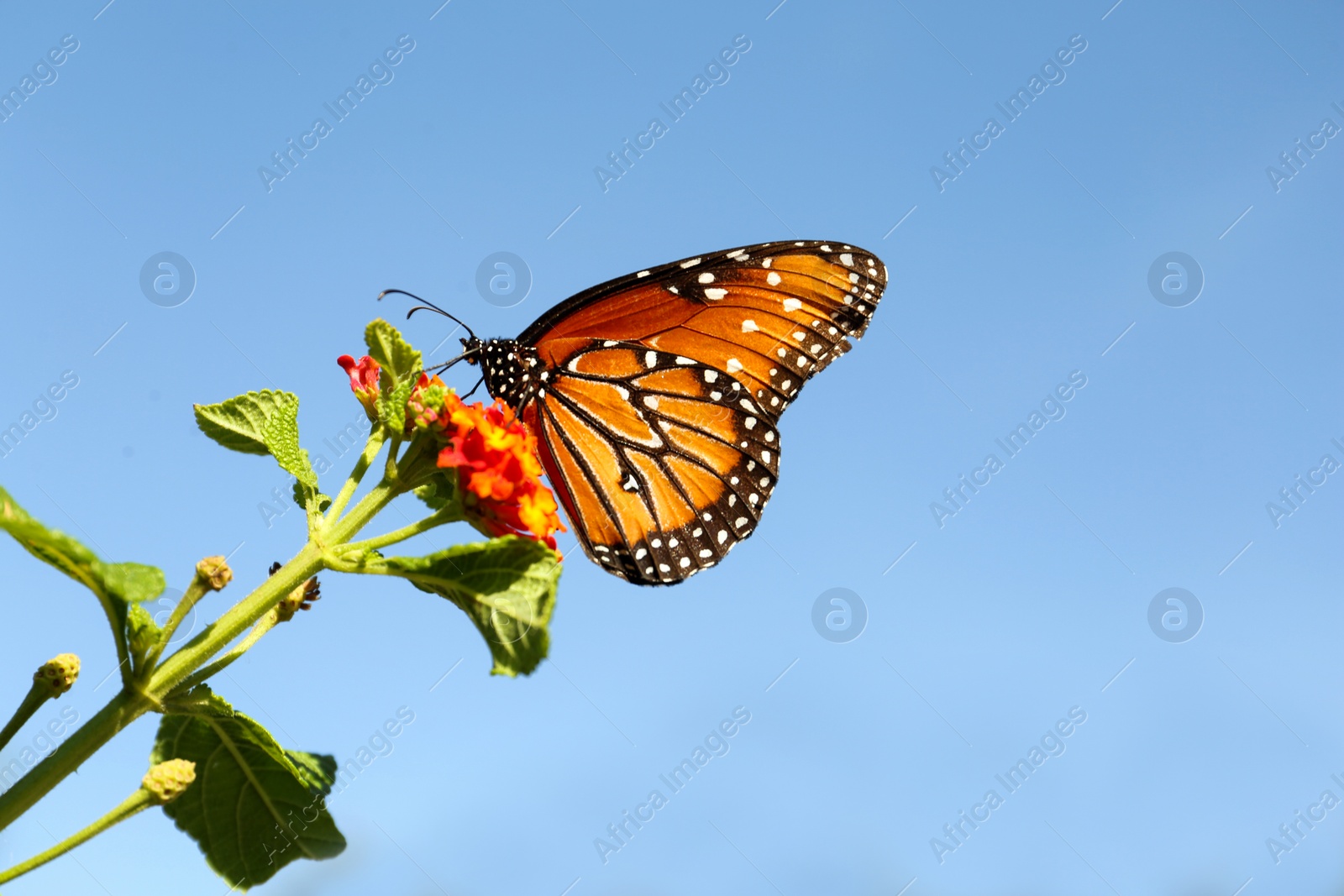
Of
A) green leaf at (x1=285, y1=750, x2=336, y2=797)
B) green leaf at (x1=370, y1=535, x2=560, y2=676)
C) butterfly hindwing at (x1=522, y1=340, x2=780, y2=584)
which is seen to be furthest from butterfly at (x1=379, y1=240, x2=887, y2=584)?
green leaf at (x1=370, y1=535, x2=560, y2=676)

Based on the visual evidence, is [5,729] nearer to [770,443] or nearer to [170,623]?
[170,623]

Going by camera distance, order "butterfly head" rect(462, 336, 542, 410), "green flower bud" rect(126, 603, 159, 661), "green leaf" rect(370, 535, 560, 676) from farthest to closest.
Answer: "butterfly head" rect(462, 336, 542, 410) → "green leaf" rect(370, 535, 560, 676) → "green flower bud" rect(126, 603, 159, 661)

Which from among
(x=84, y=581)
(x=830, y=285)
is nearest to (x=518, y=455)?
(x=84, y=581)

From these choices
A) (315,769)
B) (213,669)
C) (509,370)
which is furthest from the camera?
(509,370)

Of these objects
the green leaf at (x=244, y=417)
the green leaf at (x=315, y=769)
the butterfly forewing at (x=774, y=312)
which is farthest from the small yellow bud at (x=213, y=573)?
the butterfly forewing at (x=774, y=312)

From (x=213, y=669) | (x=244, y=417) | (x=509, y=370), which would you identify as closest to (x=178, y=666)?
(x=213, y=669)

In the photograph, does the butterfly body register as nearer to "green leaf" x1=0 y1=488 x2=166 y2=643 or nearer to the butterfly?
the butterfly

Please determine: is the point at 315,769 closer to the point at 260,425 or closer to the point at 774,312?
the point at 260,425
